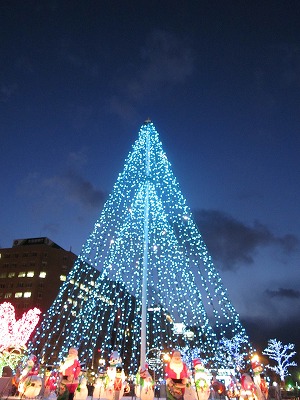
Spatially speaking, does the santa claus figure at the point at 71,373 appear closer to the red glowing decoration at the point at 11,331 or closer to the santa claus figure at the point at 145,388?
the santa claus figure at the point at 145,388

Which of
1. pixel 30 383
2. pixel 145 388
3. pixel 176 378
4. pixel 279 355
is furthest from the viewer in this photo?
pixel 279 355

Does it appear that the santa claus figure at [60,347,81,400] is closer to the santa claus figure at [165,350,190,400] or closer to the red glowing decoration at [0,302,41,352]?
the santa claus figure at [165,350,190,400]

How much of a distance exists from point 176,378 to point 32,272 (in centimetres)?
6223

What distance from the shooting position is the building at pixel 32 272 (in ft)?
213

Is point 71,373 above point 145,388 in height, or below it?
above

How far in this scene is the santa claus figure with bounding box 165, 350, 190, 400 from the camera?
10.0 m

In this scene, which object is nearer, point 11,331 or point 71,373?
point 71,373

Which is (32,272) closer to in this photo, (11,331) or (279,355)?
(11,331)

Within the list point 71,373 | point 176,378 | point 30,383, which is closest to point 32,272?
point 30,383

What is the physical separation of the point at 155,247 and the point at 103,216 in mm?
4601

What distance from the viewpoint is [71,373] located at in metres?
11.4

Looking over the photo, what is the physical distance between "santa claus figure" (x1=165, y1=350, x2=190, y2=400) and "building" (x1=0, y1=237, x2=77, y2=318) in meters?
57.2

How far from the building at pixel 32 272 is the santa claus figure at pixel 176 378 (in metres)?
57.2

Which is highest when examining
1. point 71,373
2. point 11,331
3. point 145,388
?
point 11,331
